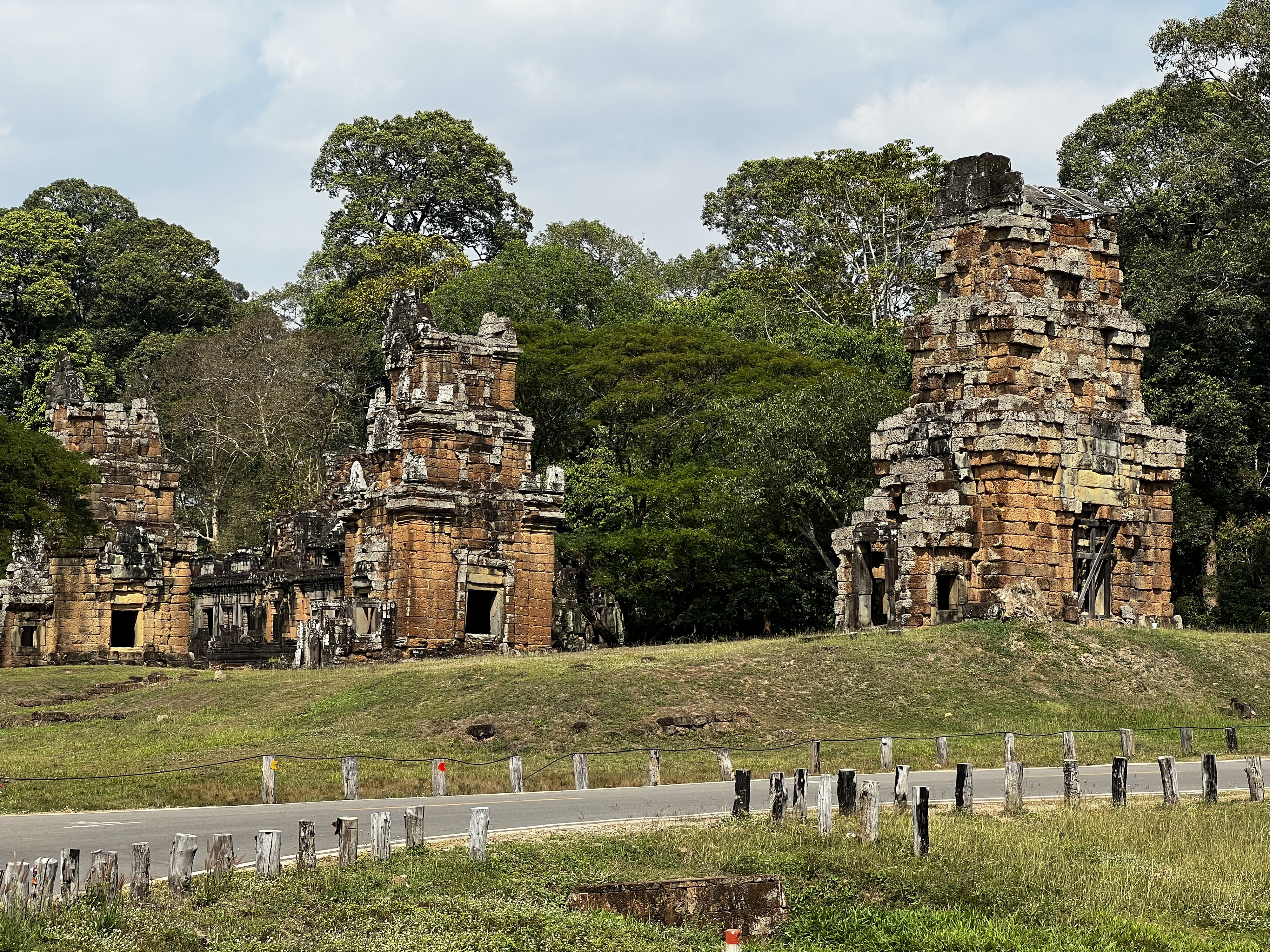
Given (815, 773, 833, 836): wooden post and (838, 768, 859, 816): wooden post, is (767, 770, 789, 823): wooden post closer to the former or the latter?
(838, 768, 859, 816): wooden post

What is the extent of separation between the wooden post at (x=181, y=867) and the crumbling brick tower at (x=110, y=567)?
31.4m

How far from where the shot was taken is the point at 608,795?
2066cm

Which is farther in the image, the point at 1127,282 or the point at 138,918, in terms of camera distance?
the point at 1127,282

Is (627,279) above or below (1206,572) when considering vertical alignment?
above

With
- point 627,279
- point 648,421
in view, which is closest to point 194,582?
point 648,421

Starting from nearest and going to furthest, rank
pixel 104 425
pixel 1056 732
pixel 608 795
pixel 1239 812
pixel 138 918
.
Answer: pixel 138 918, pixel 1239 812, pixel 608 795, pixel 1056 732, pixel 104 425

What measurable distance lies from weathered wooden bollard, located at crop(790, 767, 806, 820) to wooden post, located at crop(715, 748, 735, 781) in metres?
4.80

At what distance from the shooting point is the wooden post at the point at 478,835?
14.6 meters

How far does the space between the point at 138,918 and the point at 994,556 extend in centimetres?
2426

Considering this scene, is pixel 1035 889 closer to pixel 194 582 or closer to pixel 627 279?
pixel 194 582

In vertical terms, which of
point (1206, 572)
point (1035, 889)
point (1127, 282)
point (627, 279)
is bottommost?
point (1035, 889)

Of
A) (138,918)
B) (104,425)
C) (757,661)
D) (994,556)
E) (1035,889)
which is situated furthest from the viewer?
(104,425)

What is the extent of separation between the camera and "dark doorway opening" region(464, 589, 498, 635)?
39844 millimetres

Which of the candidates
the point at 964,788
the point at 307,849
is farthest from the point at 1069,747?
the point at 307,849
